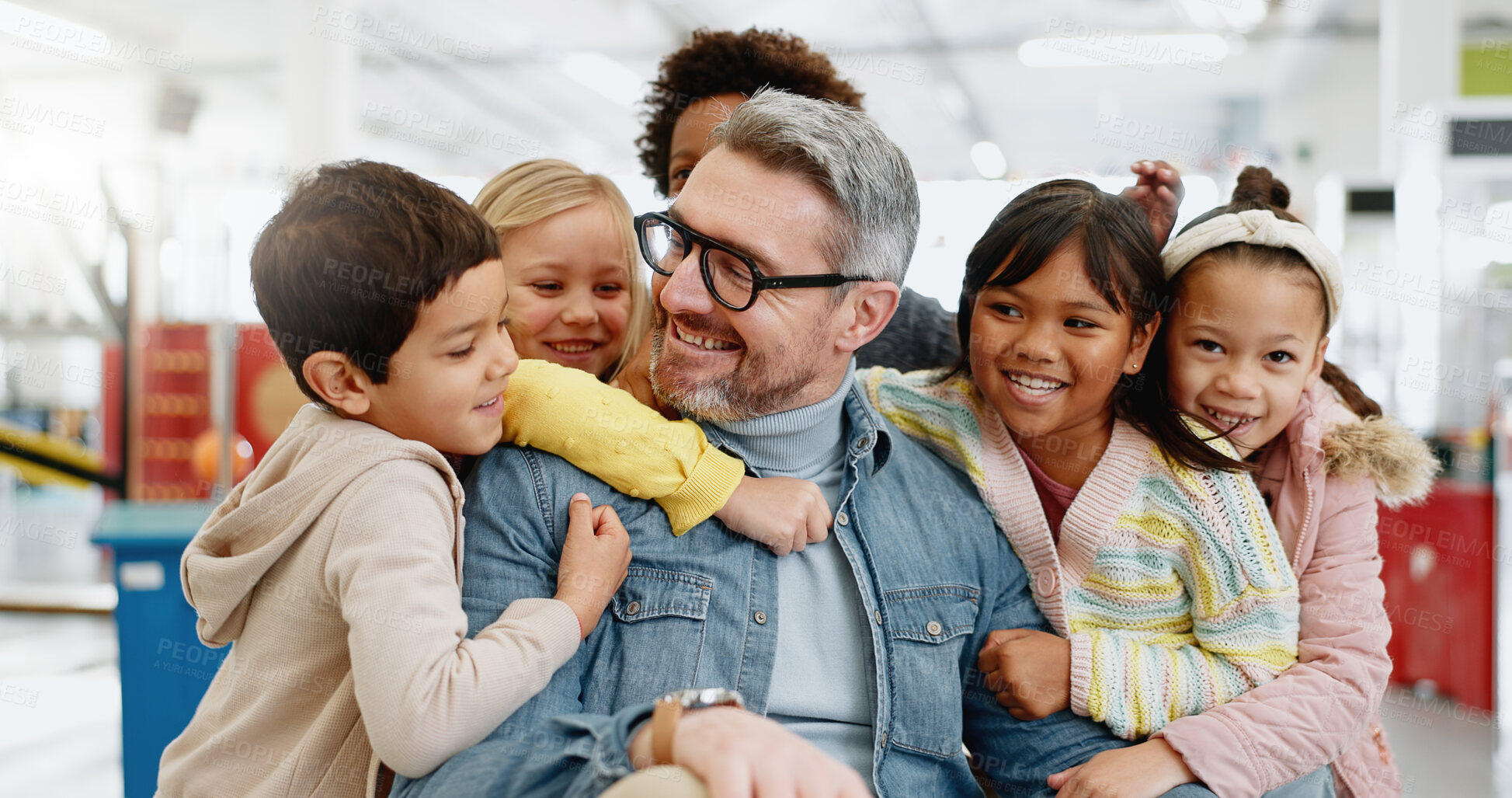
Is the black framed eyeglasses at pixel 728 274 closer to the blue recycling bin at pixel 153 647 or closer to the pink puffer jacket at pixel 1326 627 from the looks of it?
the pink puffer jacket at pixel 1326 627

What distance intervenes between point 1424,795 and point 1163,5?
26.3 ft

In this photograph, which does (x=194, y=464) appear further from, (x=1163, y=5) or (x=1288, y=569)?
(x=1163, y=5)

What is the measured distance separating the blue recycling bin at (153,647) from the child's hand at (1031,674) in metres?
1.81

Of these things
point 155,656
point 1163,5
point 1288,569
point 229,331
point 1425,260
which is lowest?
point 155,656

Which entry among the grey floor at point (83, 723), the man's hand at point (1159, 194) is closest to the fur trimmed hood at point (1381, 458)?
the man's hand at point (1159, 194)

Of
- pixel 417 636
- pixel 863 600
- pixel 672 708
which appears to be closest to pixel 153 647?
pixel 417 636

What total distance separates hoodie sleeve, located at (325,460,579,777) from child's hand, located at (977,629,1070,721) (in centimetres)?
67

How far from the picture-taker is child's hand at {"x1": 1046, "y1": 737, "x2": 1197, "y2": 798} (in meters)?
1.43

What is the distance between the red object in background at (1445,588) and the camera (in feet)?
Result: 13.9

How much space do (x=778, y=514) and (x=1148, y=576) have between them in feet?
1.97

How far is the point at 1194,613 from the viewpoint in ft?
5.22

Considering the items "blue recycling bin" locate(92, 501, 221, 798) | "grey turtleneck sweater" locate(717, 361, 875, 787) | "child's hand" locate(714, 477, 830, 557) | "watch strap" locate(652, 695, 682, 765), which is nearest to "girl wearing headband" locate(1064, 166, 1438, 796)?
"grey turtleneck sweater" locate(717, 361, 875, 787)

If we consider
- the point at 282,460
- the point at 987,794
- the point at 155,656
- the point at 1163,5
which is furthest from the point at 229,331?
the point at 1163,5

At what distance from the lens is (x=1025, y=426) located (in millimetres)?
1628
